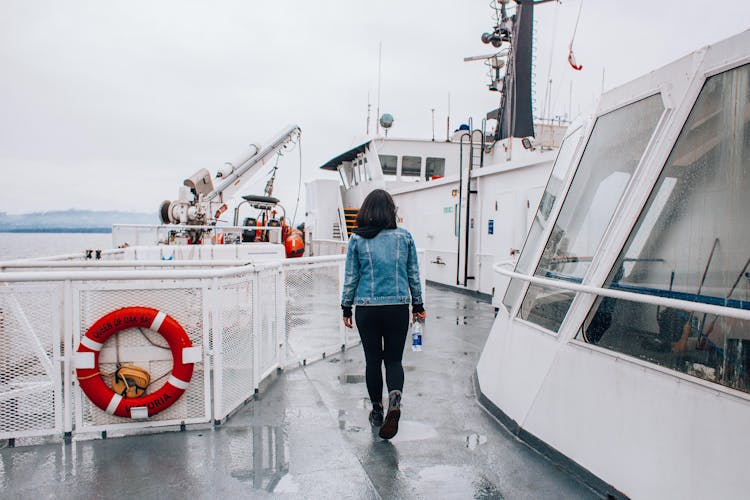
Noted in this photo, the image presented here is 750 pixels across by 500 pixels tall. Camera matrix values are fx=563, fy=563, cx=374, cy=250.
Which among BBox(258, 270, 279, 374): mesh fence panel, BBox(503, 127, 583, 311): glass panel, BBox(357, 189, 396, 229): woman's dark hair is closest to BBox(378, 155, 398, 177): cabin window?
BBox(258, 270, 279, 374): mesh fence panel

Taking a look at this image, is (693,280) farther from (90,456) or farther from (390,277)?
(90,456)

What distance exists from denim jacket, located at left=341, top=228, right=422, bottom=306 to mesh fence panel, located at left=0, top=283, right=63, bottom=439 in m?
1.97

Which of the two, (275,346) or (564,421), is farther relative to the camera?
(275,346)

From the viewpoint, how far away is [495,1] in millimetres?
16484

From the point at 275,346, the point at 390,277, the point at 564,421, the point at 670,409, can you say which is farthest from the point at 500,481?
the point at 275,346

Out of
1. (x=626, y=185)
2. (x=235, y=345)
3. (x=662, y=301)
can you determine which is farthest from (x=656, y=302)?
(x=235, y=345)

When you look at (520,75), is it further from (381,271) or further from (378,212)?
(381,271)

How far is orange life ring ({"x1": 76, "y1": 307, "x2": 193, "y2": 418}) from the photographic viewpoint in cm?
380

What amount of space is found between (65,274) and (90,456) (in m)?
1.19

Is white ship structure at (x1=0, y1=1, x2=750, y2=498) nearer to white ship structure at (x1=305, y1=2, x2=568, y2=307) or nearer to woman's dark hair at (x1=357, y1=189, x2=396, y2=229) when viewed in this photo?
woman's dark hair at (x1=357, y1=189, x2=396, y2=229)

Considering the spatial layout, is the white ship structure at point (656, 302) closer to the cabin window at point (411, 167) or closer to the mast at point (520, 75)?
the mast at point (520, 75)

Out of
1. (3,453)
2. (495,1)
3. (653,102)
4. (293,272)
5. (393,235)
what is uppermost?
(495,1)

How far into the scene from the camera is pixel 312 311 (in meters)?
5.86

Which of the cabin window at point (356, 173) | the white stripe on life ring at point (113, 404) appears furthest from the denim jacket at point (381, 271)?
the cabin window at point (356, 173)
